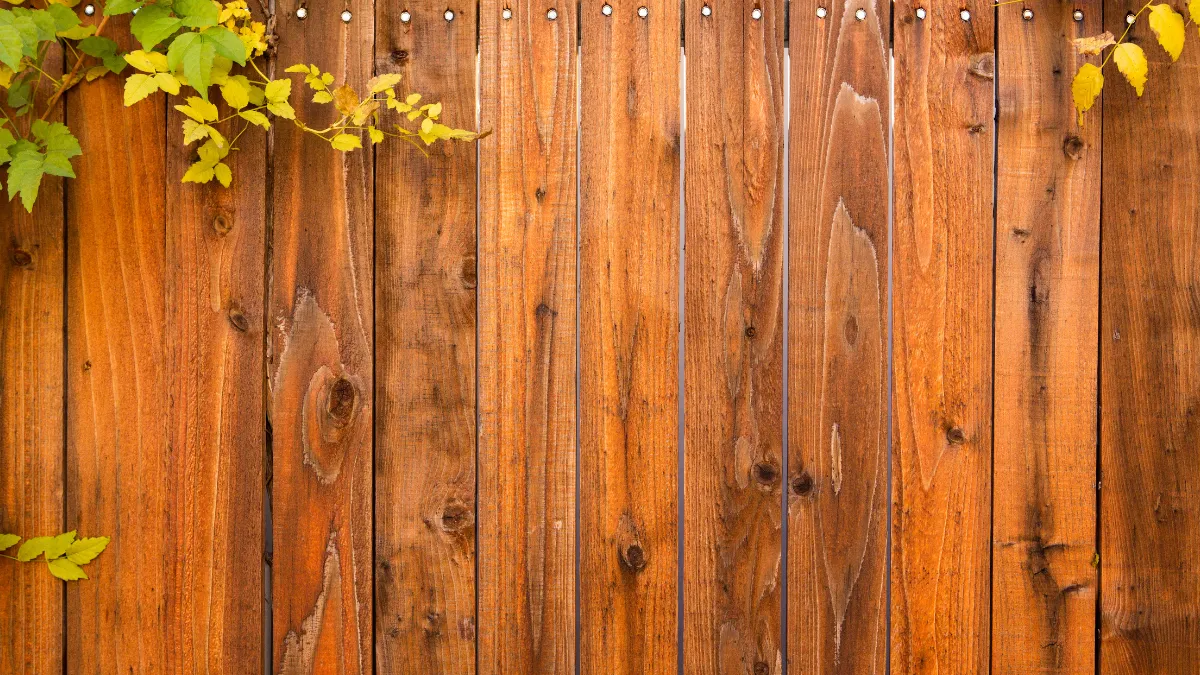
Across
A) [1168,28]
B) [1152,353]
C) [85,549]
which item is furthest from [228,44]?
[1152,353]

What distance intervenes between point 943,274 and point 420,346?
93cm

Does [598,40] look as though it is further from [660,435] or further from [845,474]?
[845,474]

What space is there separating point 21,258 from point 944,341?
5.28ft

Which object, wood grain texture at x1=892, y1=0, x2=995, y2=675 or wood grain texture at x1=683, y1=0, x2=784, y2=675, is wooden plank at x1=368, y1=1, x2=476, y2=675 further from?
wood grain texture at x1=892, y1=0, x2=995, y2=675

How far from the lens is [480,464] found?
4.45ft

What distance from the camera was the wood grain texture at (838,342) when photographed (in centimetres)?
136

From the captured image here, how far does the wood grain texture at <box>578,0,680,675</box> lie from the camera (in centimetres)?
135

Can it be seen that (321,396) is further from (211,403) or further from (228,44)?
(228,44)

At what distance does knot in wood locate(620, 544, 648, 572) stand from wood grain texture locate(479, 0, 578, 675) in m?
0.09

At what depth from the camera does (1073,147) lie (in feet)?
4.46

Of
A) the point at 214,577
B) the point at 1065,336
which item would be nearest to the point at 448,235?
the point at 214,577


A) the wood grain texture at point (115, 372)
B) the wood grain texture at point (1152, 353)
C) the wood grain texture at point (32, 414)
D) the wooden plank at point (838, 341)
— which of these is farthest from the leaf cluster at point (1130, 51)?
the wood grain texture at point (32, 414)

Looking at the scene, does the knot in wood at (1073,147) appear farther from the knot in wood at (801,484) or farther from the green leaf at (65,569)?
the green leaf at (65,569)

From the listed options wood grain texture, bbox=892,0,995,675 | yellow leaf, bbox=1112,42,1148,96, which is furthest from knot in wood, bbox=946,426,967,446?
yellow leaf, bbox=1112,42,1148,96
